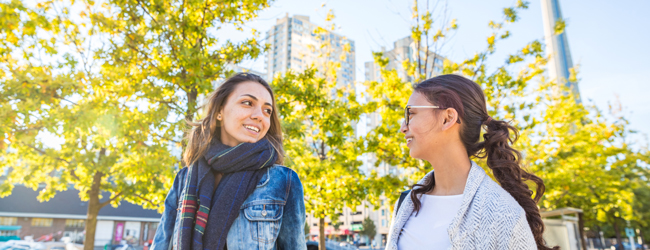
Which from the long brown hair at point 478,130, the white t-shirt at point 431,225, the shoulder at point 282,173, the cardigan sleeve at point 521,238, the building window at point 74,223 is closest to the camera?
the cardigan sleeve at point 521,238

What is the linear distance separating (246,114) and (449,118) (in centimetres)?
120

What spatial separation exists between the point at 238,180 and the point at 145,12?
655 cm

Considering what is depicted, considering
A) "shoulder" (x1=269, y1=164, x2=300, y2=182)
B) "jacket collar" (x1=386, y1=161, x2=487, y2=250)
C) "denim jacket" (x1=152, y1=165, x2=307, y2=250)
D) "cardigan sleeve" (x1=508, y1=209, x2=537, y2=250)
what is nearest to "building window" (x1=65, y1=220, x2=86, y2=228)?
"denim jacket" (x1=152, y1=165, x2=307, y2=250)

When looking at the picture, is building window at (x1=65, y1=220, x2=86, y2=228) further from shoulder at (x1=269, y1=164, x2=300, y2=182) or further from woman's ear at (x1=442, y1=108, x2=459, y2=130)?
woman's ear at (x1=442, y1=108, x2=459, y2=130)

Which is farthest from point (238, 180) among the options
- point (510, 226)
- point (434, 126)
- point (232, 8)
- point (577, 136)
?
point (577, 136)

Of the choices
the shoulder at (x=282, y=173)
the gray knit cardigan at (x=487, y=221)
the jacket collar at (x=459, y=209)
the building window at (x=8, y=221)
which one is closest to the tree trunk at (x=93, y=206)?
the shoulder at (x=282, y=173)

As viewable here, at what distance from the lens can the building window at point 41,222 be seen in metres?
37.9

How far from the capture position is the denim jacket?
1917 mm

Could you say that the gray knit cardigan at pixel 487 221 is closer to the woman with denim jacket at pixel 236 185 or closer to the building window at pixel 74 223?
the woman with denim jacket at pixel 236 185

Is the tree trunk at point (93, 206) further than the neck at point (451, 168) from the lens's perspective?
Yes

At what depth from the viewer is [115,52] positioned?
766 cm

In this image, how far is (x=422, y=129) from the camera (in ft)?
6.53

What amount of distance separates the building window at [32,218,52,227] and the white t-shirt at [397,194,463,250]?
48044 millimetres

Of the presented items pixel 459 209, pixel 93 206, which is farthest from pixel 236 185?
pixel 93 206
